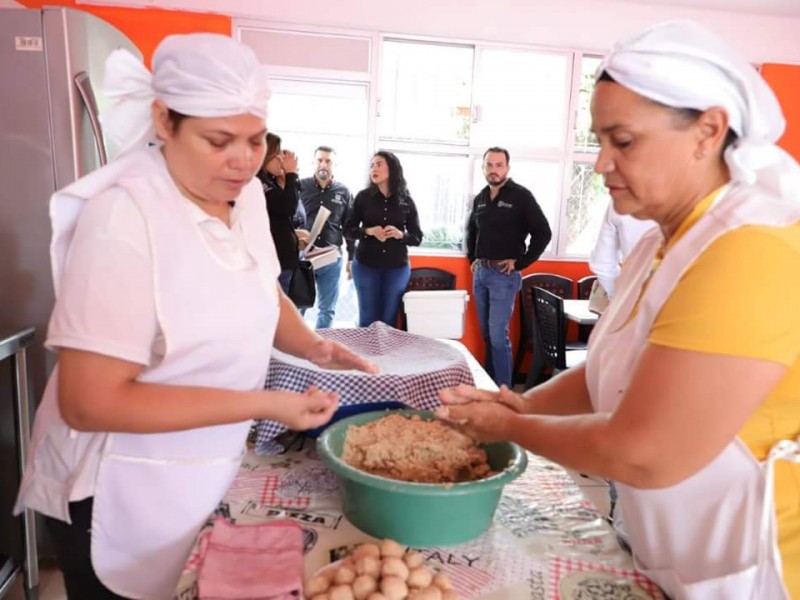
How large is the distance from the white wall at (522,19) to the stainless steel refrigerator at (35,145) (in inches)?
91.6

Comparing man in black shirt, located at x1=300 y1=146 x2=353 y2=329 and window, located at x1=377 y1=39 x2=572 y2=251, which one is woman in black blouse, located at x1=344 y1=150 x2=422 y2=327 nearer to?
man in black shirt, located at x1=300 y1=146 x2=353 y2=329

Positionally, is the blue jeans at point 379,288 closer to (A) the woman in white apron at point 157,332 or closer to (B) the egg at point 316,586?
(A) the woman in white apron at point 157,332

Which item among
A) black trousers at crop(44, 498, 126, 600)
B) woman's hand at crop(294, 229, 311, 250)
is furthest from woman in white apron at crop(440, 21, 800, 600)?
woman's hand at crop(294, 229, 311, 250)

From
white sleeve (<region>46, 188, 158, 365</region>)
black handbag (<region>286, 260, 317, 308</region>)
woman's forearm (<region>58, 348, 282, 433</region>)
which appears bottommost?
black handbag (<region>286, 260, 317, 308</region>)

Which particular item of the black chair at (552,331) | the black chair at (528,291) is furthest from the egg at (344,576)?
the black chair at (528,291)

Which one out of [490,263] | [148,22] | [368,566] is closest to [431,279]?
[490,263]

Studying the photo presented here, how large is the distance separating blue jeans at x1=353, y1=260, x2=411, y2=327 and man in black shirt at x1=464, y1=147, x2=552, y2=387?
56cm

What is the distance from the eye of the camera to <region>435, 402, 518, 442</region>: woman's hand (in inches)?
37.9

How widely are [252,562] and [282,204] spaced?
2697mm

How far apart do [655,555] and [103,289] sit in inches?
34.1

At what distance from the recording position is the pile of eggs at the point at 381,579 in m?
0.77

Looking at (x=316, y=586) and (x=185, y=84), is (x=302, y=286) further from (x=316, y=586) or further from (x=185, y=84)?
(x=316, y=586)

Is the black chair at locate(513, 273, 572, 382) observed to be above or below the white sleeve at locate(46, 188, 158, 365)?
below

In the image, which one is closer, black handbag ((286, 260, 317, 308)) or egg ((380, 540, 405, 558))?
egg ((380, 540, 405, 558))
